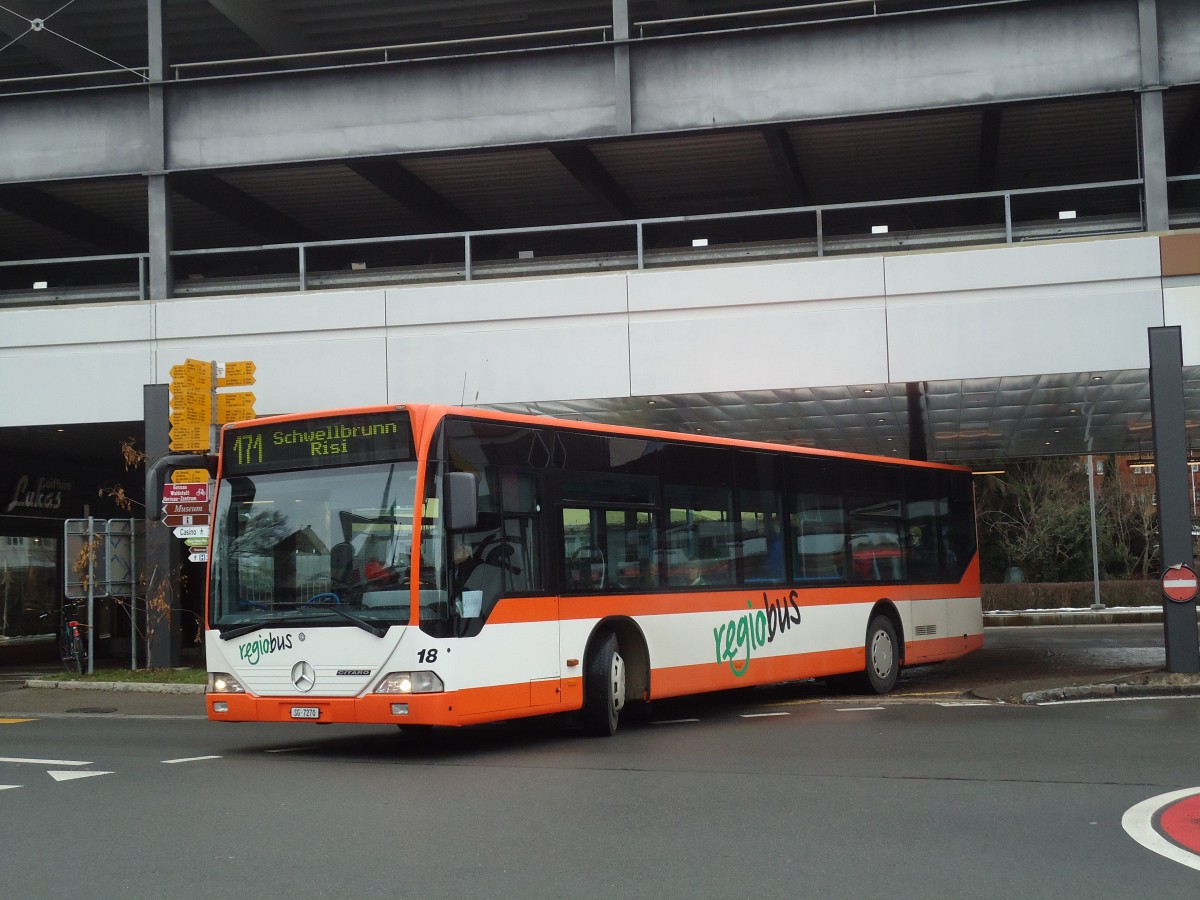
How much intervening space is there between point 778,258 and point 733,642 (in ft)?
27.3

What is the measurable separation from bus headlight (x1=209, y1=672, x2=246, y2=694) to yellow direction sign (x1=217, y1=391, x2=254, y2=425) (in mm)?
8512

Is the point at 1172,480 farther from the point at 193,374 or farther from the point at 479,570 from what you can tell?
the point at 193,374

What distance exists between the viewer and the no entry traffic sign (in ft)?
52.3

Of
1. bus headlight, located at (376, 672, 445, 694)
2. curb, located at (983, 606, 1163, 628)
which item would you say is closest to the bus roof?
bus headlight, located at (376, 672, 445, 694)

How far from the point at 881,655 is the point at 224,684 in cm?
900

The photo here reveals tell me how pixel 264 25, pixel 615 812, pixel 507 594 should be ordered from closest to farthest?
pixel 615 812, pixel 507 594, pixel 264 25

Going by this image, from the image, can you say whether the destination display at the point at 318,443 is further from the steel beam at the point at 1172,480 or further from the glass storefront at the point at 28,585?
the glass storefront at the point at 28,585

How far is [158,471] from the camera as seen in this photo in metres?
14.1

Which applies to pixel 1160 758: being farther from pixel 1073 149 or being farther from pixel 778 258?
pixel 1073 149

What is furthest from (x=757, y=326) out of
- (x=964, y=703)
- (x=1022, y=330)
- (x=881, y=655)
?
(x=964, y=703)

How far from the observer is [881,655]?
17375mm

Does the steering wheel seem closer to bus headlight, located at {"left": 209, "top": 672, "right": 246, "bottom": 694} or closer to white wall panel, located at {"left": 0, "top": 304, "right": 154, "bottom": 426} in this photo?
bus headlight, located at {"left": 209, "top": 672, "right": 246, "bottom": 694}

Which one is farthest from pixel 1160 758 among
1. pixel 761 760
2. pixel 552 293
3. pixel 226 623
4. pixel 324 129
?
pixel 324 129

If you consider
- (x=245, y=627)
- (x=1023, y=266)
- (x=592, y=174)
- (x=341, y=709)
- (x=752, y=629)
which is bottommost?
(x=341, y=709)
